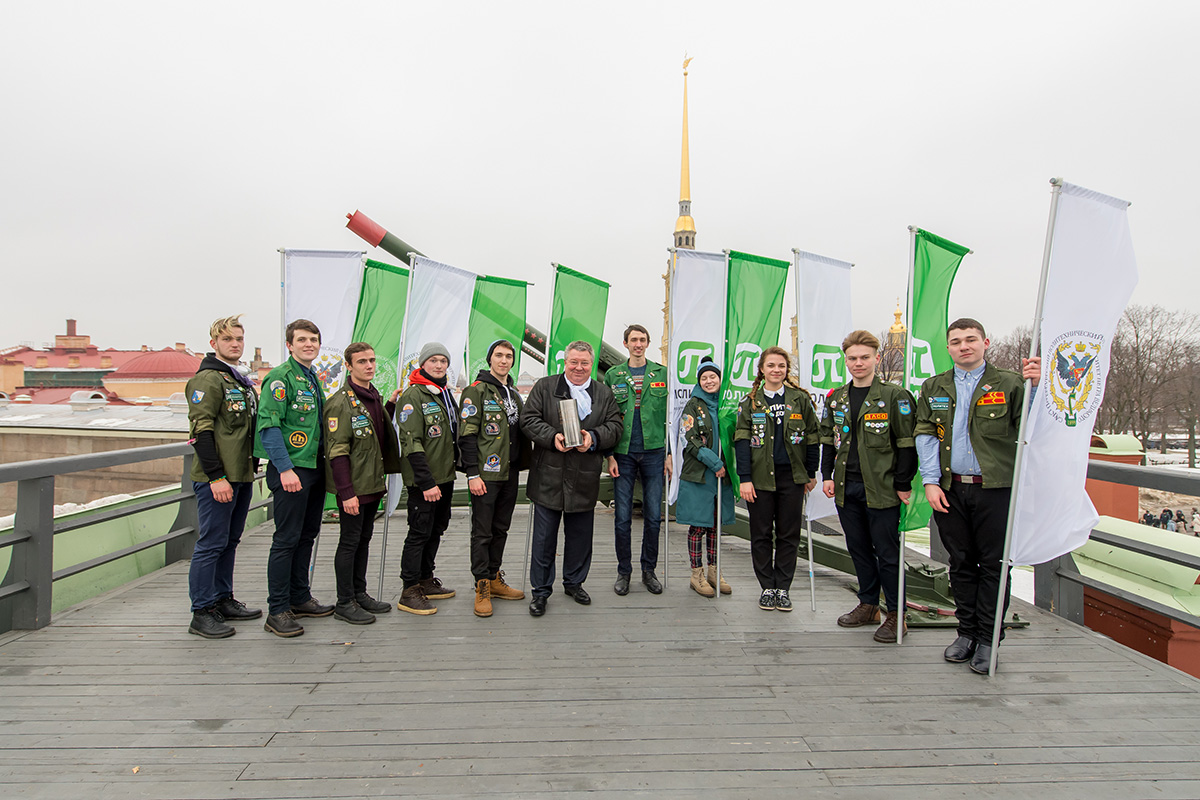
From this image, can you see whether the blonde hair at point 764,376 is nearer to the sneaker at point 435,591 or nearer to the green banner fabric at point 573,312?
the green banner fabric at point 573,312

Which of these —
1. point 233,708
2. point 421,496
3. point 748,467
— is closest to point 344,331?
point 421,496

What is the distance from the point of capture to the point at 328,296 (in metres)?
5.02

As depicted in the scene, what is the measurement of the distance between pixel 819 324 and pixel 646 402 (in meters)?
1.57

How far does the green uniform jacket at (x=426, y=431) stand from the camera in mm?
3875

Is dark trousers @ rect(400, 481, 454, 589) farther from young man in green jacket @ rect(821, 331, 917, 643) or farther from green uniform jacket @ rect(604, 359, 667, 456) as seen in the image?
young man in green jacket @ rect(821, 331, 917, 643)

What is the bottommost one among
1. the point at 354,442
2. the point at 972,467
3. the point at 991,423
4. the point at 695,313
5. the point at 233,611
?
the point at 233,611

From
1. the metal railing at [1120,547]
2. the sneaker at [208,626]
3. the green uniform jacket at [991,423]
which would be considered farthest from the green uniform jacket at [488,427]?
the metal railing at [1120,547]

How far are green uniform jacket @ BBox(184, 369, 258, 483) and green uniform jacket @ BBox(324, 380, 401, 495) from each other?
0.44 m

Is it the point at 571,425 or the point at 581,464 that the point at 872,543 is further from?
the point at 571,425

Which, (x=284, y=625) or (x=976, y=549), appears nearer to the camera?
(x=976, y=549)

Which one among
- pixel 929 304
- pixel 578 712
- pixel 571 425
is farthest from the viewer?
pixel 929 304

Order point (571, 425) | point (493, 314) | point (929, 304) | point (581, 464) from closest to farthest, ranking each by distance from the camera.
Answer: point (571, 425)
point (581, 464)
point (929, 304)
point (493, 314)

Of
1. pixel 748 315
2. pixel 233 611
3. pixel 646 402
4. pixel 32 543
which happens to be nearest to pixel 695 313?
pixel 748 315

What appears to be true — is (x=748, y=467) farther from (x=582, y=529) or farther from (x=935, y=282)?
(x=935, y=282)
